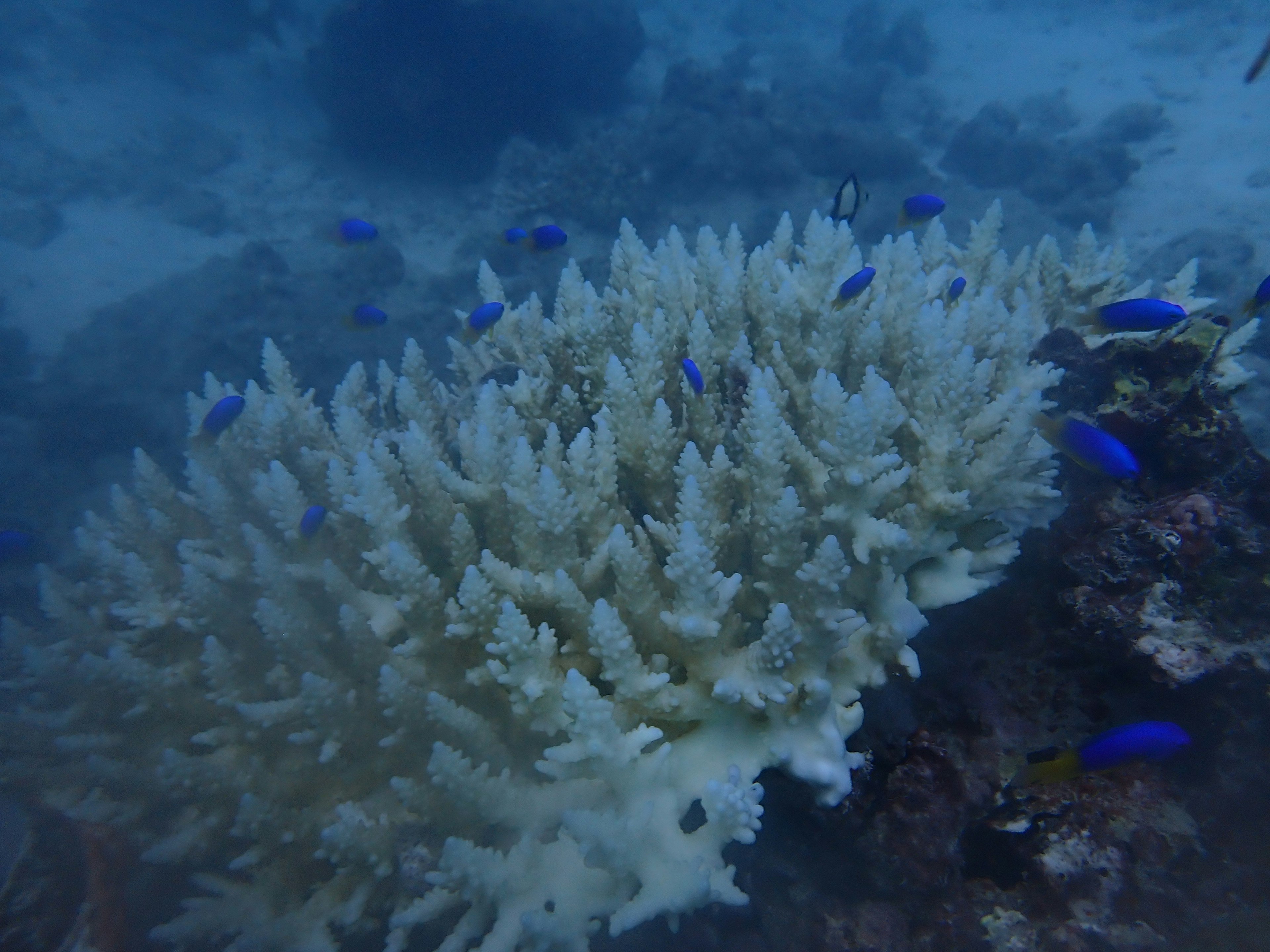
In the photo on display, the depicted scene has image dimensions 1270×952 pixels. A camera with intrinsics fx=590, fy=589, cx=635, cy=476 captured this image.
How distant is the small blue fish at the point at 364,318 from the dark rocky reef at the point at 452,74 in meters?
11.3

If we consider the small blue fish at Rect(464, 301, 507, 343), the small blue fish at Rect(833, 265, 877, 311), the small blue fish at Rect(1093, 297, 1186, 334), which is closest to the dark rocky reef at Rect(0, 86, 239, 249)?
the small blue fish at Rect(464, 301, 507, 343)

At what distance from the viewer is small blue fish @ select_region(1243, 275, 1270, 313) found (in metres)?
3.28

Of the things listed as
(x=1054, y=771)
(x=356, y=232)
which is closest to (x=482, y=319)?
(x=356, y=232)

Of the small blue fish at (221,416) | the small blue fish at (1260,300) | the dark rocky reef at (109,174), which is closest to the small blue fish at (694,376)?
the small blue fish at (221,416)

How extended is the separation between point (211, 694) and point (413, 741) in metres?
0.91

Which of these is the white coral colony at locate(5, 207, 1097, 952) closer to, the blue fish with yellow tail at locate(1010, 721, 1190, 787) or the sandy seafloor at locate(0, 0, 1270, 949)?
the blue fish with yellow tail at locate(1010, 721, 1190, 787)

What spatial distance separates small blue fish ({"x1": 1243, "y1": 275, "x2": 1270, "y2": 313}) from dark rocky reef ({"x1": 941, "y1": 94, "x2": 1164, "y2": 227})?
33.7ft

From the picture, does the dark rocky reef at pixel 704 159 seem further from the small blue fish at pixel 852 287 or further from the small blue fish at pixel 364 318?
the small blue fish at pixel 852 287

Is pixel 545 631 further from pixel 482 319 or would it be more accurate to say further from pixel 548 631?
pixel 482 319

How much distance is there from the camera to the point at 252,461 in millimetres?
3455

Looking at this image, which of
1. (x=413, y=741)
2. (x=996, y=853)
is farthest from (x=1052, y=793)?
(x=413, y=741)

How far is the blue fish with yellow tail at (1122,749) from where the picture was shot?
160cm

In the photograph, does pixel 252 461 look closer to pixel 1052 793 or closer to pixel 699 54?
pixel 1052 793

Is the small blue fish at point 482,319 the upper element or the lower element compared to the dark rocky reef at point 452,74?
lower
